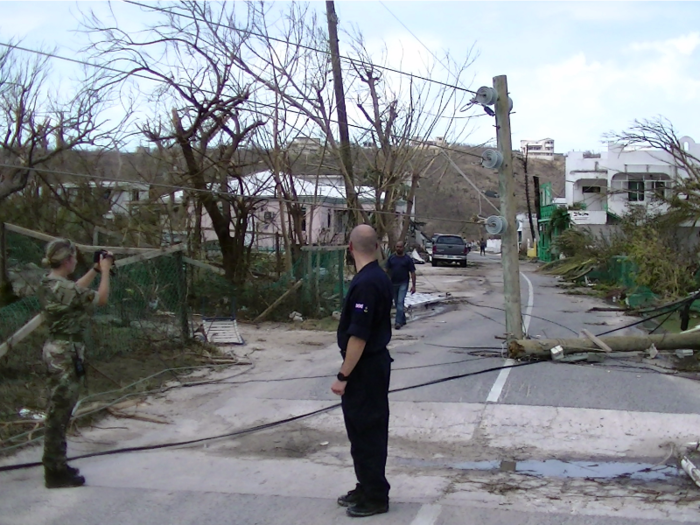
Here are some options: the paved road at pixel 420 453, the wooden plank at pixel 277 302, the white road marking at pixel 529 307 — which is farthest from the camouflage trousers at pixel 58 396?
the wooden plank at pixel 277 302

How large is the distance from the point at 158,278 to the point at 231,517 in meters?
6.96

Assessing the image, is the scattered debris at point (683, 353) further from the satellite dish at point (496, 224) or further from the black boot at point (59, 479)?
the black boot at point (59, 479)

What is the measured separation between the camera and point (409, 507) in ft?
16.8

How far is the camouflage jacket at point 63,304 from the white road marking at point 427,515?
297 cm

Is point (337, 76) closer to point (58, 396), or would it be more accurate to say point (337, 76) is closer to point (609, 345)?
point (609, 345)

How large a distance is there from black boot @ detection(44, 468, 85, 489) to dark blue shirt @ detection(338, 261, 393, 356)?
2.45 metres

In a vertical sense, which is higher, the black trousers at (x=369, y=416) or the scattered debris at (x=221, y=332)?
the black trousers at (x=369, y=416)

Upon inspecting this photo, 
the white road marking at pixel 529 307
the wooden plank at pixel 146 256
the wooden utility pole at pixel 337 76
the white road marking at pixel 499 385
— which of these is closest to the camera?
the white road marking at pixel 499 385

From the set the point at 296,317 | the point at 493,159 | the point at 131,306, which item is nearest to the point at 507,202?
the point at 493,159

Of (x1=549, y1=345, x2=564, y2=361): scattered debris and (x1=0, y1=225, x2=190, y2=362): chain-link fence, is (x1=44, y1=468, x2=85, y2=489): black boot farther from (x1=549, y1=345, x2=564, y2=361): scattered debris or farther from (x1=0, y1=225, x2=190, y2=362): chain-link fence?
(x1=549, y1=345, x2=564, y2=361): scattered debris

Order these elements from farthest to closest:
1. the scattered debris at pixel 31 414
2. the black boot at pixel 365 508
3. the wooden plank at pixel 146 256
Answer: the wooden plank at pixel 146 256 < the scattered debris at pixel 31 414 < the black boot at pixel 365 508

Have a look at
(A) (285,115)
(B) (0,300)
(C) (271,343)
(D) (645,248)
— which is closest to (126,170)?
(A) (285,115)

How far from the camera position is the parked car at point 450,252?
150ft

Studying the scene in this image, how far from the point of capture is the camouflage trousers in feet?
18.4
